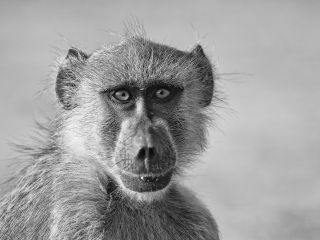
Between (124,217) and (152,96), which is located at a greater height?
(152,96)

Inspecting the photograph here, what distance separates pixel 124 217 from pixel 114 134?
0.87m

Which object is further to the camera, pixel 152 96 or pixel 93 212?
pixel 152 96

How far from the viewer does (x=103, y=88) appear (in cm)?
646

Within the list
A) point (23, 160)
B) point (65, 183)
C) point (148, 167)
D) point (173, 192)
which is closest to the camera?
point (148, 167)

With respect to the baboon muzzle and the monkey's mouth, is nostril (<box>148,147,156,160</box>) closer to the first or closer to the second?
the baboon muzzle

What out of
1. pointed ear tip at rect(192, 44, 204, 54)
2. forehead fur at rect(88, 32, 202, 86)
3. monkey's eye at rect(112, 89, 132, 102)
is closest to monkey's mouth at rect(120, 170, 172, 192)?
monkey's eye at rect(112, 89, 132, 102)

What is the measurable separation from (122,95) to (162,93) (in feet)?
1.48

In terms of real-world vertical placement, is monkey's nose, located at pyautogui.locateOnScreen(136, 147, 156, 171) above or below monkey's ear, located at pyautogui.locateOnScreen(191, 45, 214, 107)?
below

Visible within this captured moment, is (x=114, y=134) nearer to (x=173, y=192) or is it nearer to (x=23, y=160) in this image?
(x=173, y=192)

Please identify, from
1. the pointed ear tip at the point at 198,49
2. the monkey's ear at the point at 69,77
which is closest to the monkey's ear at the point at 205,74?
the pointed ear tip at the point at 198,49

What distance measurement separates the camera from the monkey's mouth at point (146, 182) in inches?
228

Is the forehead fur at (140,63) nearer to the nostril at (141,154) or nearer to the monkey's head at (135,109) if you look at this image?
the monkey's head at (135,109)

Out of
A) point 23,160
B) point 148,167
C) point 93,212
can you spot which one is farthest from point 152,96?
point 23,160

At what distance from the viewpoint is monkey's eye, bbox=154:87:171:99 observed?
6.39 m
